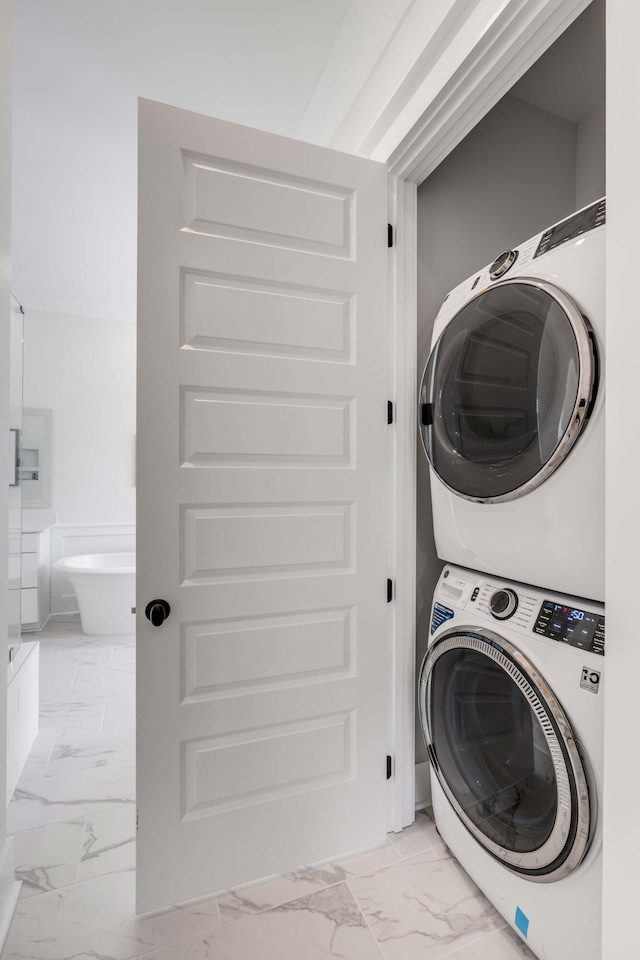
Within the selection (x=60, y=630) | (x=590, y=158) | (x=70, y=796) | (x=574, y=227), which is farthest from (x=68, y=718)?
(x=590, y=158)

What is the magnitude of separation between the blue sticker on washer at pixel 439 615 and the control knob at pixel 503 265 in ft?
3.00

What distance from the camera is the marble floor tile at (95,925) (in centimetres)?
122

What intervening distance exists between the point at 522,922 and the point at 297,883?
24.3 inches

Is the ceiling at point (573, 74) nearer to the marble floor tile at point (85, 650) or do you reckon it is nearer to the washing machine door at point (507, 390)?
the washing machine door at point (507, 390)

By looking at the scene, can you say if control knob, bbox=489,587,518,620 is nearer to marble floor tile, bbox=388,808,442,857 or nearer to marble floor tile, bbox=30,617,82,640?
marble floor tile, bbox=388,808,442,857

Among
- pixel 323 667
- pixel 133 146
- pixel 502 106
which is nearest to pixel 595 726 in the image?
pixel 323 667

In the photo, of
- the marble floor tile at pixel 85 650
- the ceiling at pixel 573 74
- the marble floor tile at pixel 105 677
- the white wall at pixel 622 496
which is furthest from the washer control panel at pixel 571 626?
the marble floor tile at pixel 85 650

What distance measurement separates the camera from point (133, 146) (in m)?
2.41

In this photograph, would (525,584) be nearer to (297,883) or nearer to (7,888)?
(297,883)

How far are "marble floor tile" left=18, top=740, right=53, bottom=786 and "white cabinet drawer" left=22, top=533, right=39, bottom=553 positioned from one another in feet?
6.30

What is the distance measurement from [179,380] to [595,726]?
1.25 m

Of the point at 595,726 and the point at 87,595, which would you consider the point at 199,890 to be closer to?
the point at 595,726

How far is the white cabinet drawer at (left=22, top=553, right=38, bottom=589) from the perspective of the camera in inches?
148

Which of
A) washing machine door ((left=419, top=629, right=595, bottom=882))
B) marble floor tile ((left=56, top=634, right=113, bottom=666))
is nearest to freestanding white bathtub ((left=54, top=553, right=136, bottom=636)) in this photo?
marble floor tile ((left=56, top=634, right=113, bottom=666))
